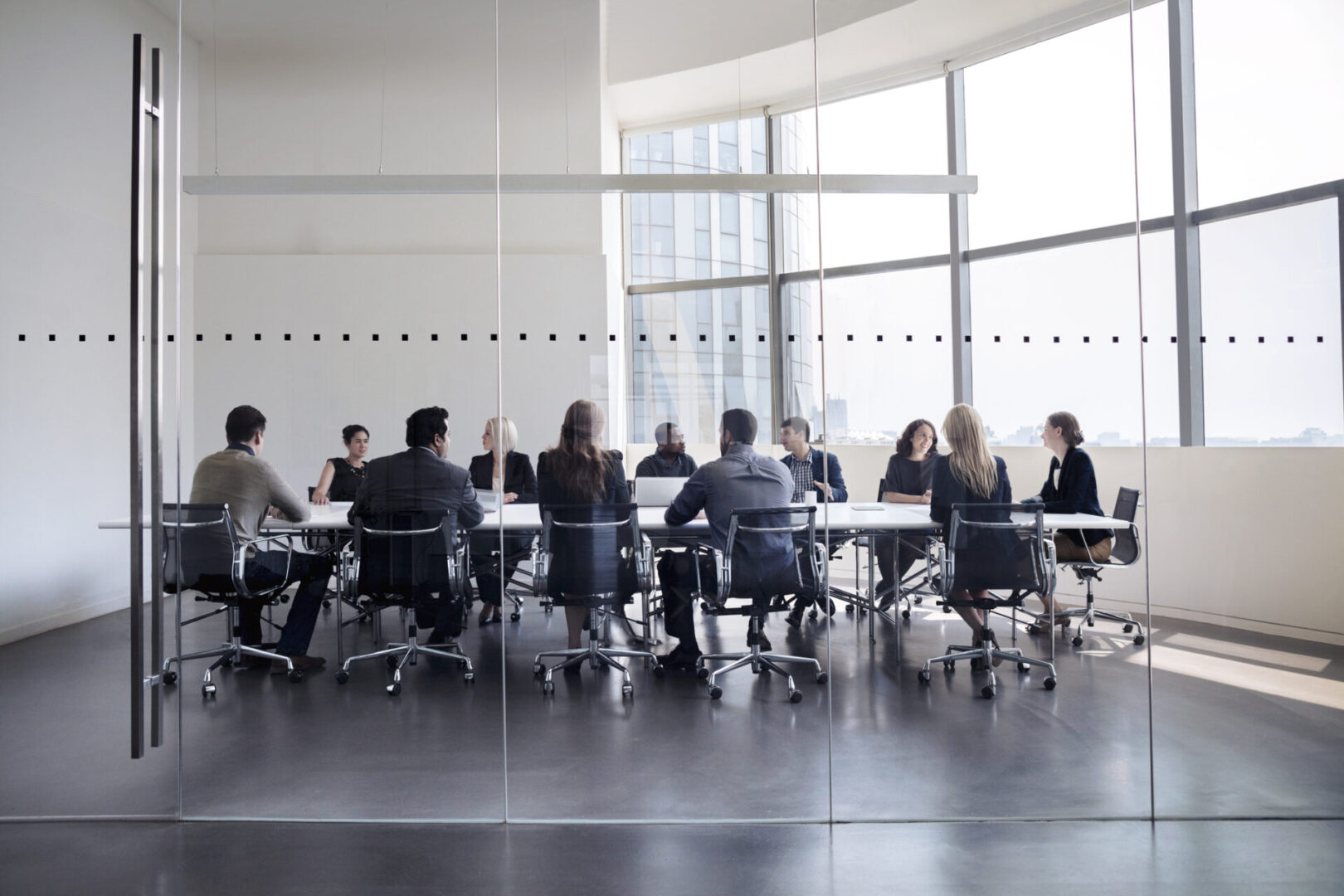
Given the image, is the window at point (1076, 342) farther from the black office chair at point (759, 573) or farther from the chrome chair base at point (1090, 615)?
the black office chair at point (759, 573)

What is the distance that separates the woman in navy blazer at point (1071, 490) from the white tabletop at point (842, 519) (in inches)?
1.1

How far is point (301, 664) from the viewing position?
119 inches

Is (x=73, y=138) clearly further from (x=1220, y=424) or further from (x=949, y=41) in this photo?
(x=1220, y=424)

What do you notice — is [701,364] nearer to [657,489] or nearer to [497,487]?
[657,489]

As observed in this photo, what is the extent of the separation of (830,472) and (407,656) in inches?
67.5

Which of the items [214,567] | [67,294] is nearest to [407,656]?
[214,567]

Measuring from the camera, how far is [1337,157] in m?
3.08

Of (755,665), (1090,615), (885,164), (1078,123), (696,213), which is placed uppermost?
(1078,123)

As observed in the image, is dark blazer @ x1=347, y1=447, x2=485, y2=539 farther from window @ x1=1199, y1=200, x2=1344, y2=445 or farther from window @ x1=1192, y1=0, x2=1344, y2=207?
window @ x1=1192, y1=0, x2=1344, y2=207

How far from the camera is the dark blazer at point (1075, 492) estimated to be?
297 centimetres

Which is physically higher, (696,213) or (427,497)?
(696,213)

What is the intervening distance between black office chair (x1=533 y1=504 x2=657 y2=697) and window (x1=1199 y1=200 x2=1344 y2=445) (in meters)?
2.20

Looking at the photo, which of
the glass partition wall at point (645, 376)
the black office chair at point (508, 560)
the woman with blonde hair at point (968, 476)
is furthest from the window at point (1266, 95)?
the black office chair at point (508, 560)

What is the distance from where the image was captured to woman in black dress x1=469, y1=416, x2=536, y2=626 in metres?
3.00
